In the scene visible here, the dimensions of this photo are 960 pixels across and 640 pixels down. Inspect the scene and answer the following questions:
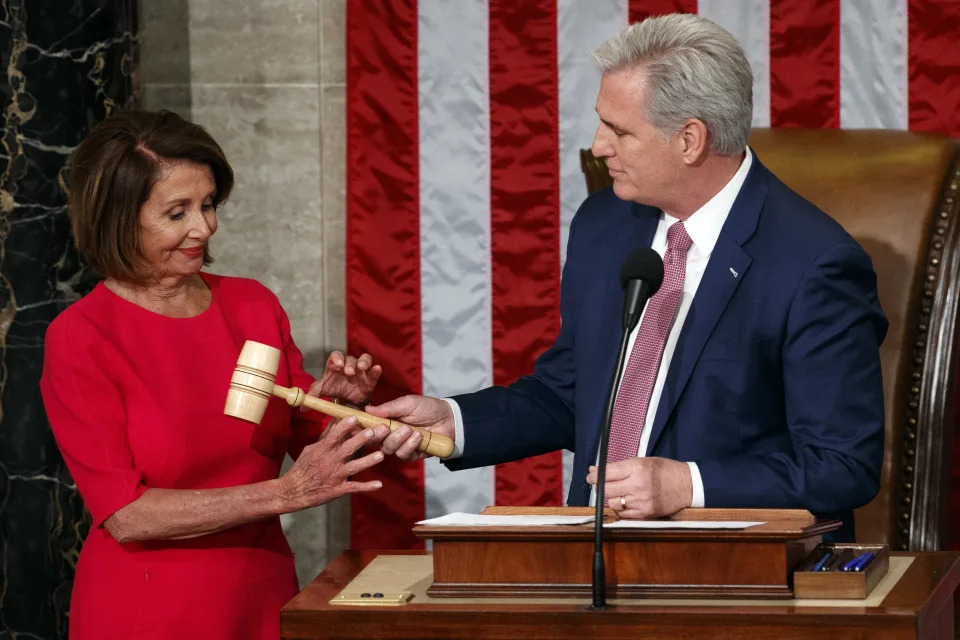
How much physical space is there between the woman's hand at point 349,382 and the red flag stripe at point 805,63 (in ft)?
5.60

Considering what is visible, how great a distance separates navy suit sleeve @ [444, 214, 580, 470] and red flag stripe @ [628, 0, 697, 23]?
124cm

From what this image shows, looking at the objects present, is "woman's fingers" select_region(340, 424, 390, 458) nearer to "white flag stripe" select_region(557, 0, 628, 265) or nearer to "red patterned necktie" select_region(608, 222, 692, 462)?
"red patterned necktie" select_region(608, 222, 692, 462)

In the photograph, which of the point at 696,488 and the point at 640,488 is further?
the point at 696,488

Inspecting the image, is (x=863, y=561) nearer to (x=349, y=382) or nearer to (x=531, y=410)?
(x=531, y=410)

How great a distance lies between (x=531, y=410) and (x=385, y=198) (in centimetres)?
143

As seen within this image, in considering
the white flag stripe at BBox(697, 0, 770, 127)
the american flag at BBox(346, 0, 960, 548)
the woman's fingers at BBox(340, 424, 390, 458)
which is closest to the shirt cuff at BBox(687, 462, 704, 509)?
the woman's fingers at BBox(340, 424, 390, 458)

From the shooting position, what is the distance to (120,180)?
2.84 meters

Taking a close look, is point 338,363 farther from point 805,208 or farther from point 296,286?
point 296,286

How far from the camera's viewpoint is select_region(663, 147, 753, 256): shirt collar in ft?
8.98

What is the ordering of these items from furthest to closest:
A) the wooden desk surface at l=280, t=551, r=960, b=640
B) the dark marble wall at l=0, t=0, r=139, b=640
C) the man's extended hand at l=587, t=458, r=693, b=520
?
1. the dark marble wall at l=0, t=0, r=139, b=640
2. the man's extended hand at l=587, t=458, r=693, b=520
3. the wooden desk surface at l=280, t=551, r=960, b=640

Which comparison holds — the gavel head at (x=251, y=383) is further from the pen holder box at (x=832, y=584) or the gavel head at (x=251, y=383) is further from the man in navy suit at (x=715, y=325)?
the pen holder box at (x=832, y=584)

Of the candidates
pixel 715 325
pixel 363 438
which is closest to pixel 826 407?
pixel 715 325

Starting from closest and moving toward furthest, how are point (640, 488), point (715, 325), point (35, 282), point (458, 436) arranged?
point (640, 488)
point (715, 325)
point (458, 436)
point (35, 282)

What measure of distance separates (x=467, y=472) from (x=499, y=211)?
0.81 meters
